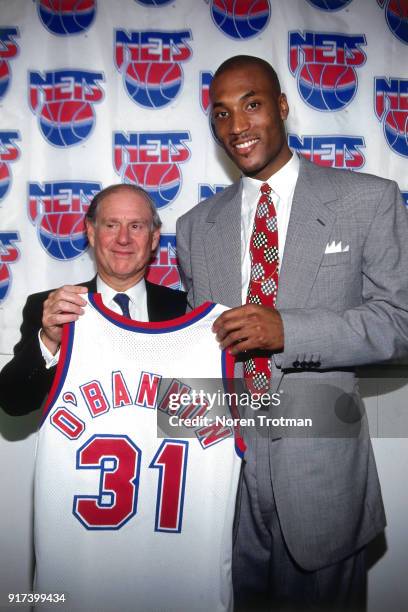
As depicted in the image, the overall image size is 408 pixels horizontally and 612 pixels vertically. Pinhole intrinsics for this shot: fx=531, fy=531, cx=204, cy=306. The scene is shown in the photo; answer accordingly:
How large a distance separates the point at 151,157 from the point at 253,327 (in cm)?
92

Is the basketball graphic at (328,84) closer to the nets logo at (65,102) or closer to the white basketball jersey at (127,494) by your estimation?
the nets logo at (65,102)

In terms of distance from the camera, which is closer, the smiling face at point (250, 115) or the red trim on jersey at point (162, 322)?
the red trim on jersey at point (162, 322)

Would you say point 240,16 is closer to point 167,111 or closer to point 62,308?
point 167,111

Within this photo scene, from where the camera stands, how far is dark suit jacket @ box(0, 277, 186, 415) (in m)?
1.29

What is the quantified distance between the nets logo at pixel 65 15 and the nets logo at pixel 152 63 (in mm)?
121

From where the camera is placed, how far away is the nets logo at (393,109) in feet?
5.76

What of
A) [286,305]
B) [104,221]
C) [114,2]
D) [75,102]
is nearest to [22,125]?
[75,102]

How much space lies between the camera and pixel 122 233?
55.2 inches

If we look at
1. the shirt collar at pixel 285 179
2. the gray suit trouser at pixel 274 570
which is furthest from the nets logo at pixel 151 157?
the gray suit trouser at pixel 274 570

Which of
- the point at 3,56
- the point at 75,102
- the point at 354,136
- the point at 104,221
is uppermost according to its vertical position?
the point at 3,56

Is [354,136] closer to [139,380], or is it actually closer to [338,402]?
[338,402]

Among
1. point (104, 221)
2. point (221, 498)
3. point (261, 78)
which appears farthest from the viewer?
point (104, 221)

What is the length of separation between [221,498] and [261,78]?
990 mm

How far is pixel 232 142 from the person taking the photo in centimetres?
132
